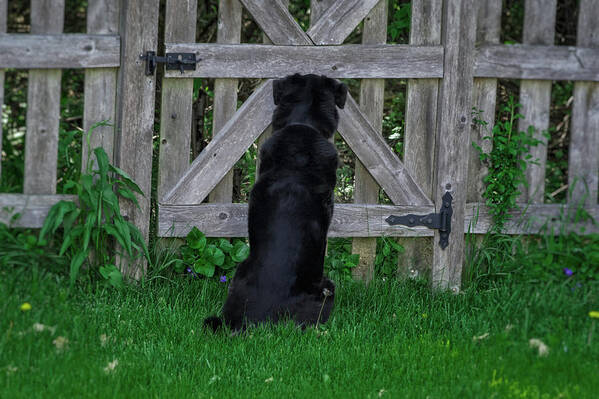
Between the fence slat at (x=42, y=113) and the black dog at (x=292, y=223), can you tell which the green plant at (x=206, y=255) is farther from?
the fence slat at (x=42, y=113)

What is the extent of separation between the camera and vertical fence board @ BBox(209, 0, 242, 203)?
17.1ft

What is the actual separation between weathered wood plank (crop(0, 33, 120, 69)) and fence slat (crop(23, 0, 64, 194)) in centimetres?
7

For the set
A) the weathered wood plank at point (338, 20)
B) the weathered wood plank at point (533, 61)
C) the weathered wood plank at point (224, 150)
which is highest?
the weathered wood plank at point (338, 20)

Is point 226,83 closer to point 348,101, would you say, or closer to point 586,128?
point 348,101

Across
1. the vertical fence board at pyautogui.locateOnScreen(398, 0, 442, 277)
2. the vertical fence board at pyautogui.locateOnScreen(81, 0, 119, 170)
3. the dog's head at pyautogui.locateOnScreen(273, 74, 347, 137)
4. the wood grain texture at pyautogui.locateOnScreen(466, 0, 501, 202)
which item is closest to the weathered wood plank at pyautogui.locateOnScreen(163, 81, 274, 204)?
the dog's head at pyautogui.locateOnScreen(273, 74, 347, 137)

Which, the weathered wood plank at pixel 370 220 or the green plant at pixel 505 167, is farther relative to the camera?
the green plant at pixel 505 167

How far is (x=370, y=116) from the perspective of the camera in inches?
215

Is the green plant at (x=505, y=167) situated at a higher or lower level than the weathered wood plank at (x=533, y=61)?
lower

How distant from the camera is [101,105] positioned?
505cm

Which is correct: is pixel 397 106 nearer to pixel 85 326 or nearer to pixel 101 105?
pixel 101 105

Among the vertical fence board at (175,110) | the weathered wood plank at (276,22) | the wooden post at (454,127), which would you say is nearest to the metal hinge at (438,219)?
the wooden post at (454,127)

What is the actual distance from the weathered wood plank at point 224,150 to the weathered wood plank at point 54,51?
0.92m

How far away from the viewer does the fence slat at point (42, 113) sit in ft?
15.8

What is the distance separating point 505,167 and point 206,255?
223 centimetres
